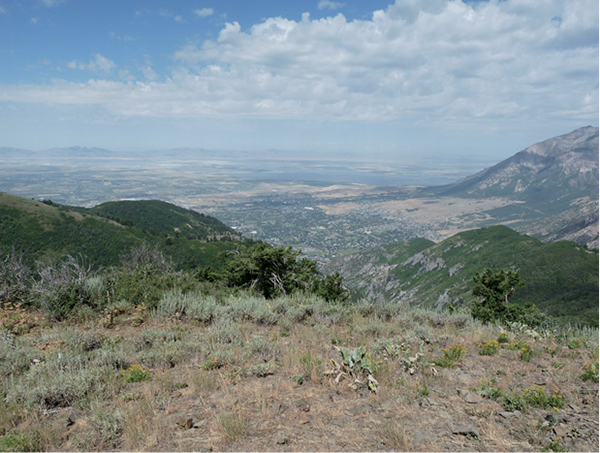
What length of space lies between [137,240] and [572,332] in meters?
71.5

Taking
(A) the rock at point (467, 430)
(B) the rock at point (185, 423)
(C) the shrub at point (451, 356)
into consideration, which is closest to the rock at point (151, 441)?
(B) the rock at point (185, 423)

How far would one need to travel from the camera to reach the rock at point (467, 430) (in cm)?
419

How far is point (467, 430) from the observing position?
4.21 meters

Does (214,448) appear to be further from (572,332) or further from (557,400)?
(572,332)

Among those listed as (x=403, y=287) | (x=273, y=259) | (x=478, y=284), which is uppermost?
(x=273, y=259)

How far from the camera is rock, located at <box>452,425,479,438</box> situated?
4188 mm

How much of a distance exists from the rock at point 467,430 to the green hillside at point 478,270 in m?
43.5

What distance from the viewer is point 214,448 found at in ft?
12.6

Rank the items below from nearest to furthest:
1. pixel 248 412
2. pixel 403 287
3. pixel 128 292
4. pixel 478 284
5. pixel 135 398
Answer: pixel 248 412 → pixel 135 398 → pixel 128 292 → pixel 478 284 → pixel 403 287

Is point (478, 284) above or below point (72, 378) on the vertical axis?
below

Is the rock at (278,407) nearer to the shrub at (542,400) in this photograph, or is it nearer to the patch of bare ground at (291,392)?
the patch of bare ground at (291,392)

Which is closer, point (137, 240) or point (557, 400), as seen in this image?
point (557, 400)

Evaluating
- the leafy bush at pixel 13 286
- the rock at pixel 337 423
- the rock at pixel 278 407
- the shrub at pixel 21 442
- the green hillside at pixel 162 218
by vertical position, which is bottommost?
the green hillside at pixel 162 218

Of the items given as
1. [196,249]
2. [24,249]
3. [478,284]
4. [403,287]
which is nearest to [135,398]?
[478,284]
